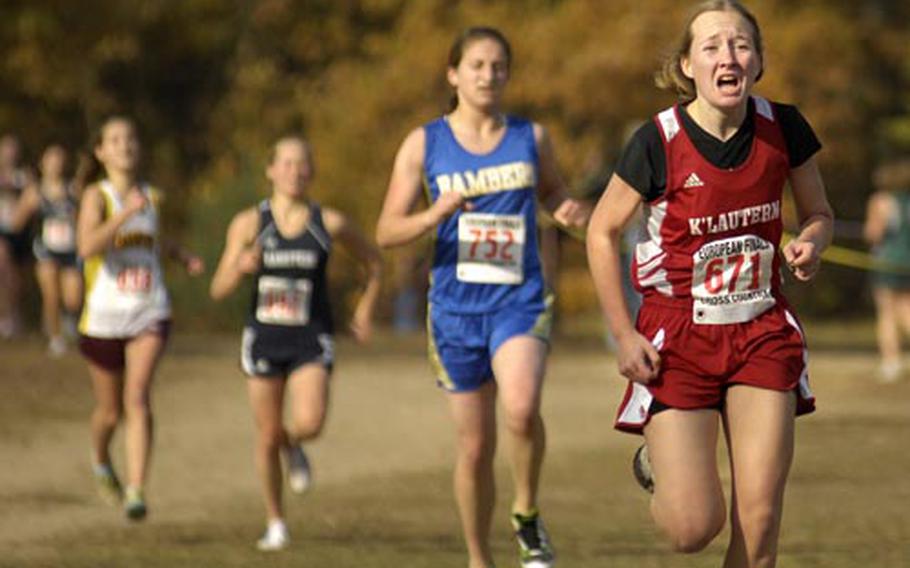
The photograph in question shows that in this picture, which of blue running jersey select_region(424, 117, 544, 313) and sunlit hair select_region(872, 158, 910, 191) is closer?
blue running jersey select_region(424, 117, 544, 313)

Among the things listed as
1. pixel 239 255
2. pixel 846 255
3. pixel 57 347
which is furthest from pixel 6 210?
pixel 239 255

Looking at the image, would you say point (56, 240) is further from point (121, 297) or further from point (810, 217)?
point (810, 217)

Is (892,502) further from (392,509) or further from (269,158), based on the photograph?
(269,158)

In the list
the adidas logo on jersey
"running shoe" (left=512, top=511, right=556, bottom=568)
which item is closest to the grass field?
"running shoe" (left=512, top=511, right=556, bottom=568)

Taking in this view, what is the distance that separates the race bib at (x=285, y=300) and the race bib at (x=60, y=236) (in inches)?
519

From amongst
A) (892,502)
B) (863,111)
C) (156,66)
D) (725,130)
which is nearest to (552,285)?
(725,130)

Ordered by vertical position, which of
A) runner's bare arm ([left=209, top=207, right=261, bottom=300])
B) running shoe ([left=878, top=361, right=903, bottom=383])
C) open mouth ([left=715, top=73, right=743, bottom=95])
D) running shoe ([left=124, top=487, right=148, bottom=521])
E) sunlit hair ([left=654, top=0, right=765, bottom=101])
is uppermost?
sunlit hair ([left=654, top=0, right=765, bottom=101])

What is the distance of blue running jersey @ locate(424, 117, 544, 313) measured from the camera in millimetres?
9664

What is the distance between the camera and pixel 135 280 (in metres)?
12.1

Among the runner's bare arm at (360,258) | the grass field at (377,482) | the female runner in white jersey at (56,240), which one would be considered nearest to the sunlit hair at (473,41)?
the runner's bare arm at (360,258)

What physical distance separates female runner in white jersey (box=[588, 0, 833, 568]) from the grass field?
349 centimetres

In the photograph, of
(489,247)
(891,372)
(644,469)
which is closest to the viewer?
(644,469)

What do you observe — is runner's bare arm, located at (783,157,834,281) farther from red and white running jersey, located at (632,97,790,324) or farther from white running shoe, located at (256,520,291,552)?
white running shoe, located at (256,520,291,552)

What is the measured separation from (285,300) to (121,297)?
1.03m
